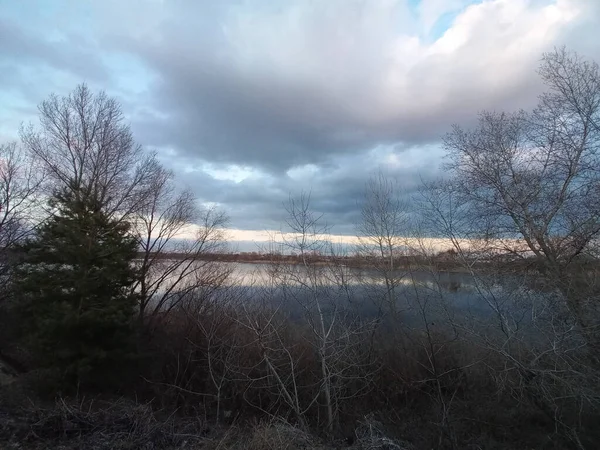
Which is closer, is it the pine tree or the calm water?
the calm water

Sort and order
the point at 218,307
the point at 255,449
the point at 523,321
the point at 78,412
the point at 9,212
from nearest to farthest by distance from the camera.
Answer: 1. the point at 255,449
2. the point at 78,412
3. the point at 523,321
4. the point at 218,307
5. the point at 9,212

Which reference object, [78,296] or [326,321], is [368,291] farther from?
[78,296]

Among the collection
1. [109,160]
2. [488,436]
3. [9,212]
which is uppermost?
[109,160]

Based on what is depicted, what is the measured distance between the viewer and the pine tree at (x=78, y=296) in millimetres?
15008

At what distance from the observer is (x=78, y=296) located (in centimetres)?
1555

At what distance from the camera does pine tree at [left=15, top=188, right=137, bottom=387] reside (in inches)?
591

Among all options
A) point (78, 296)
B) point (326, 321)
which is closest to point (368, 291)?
point (326, 321)

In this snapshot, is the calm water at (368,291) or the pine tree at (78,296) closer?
the calm water at (368,291)

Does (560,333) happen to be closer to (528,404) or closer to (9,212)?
(528,404)

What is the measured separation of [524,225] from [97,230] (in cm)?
1637

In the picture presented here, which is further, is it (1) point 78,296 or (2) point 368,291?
(2) point 368,291

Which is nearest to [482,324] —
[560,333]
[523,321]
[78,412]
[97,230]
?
[523,321]

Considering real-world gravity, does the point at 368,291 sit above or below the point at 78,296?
below

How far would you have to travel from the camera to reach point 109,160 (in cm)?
2528
